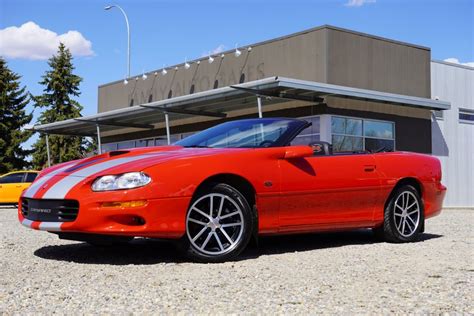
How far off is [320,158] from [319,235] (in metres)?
1.89

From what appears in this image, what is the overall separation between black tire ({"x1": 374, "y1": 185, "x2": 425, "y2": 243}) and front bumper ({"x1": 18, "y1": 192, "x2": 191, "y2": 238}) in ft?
9.17

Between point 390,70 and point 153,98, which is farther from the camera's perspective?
point 153,98

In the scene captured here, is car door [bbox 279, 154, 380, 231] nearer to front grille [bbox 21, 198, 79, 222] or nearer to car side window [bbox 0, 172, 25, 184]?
front grille [bbox 21, 198, 79, 222]

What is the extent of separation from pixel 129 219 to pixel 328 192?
219 cm

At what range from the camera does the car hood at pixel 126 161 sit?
5445 mm

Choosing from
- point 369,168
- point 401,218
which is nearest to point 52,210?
point 369,168

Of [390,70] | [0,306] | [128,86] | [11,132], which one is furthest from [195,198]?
[11,132]

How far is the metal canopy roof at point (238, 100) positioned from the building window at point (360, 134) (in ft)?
3.69

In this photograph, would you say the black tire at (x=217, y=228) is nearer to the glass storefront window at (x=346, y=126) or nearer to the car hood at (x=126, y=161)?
the car hood at (x=126, y=161)

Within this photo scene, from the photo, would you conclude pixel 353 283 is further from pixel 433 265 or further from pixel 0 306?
pixel 0 306

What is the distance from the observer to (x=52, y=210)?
5.49 metres

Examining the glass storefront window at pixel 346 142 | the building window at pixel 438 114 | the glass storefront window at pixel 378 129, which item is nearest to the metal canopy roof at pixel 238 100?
the glass storefront window at pixel 378 129

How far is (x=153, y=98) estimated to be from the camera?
29078 mm

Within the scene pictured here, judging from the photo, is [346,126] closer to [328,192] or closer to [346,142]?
[346,142]
